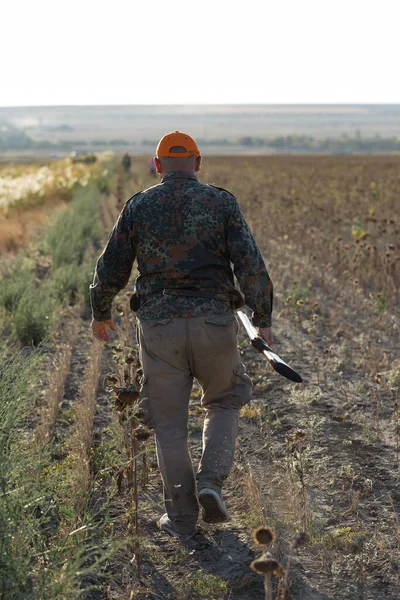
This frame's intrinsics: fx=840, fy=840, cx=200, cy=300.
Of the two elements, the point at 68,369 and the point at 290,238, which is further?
the point at 290,238

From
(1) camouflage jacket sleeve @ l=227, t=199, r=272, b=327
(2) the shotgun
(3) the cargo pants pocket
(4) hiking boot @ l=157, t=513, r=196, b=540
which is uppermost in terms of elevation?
(1) camouflage jacket sleeve @ l=227, t=199, r=272, b=327

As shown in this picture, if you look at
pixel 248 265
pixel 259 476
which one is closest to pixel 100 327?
pixel 248 265

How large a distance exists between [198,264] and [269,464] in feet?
4.79

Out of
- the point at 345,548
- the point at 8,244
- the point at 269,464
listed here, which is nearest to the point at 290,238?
the point at 8,244

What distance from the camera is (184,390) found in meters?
3.99

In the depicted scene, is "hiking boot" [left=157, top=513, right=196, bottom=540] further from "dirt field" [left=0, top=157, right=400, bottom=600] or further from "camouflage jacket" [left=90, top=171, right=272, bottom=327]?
"camouflage jacket" [left=90, top=171, right=272, bottom=327]

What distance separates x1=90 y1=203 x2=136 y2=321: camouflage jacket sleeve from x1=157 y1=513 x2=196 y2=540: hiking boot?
1044mm

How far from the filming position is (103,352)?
7.45 m

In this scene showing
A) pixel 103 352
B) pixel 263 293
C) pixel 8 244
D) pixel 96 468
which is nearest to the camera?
pixel 263 293

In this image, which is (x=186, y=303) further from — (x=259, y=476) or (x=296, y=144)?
(x=296, y=144)

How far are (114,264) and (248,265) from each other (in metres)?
0.66

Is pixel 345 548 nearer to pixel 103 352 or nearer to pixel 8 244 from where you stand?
pixel 103 352

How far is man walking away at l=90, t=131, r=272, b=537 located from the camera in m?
3.90

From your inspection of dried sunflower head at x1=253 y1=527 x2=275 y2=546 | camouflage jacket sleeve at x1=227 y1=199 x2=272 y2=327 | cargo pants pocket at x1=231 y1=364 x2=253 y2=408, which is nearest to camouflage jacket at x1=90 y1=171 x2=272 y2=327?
camouflage jacket sleeve at x1=227 y1=199 x2=272 y2=327
